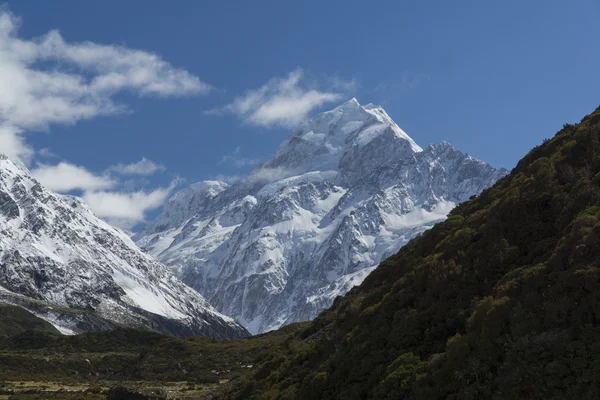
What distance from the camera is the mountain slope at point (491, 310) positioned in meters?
18.3

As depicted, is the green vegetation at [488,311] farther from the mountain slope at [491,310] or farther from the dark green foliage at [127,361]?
the dark green foliage at [127,361]

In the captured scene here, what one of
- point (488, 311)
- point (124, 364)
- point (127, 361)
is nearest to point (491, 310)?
point (488, 311)

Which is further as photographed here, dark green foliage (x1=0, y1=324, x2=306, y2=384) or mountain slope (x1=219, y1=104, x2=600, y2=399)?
dark green foliage (x1=0, y1=324, x2=306, y2=384)

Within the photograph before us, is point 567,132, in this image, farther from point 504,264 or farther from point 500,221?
point 504,264

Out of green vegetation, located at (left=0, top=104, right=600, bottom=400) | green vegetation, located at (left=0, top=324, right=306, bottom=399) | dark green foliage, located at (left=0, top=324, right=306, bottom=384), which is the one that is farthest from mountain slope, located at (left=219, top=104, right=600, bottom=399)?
dark green foliage, located at (left=0, top=324, right=306, bottom=384)

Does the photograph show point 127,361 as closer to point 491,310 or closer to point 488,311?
point 488,311

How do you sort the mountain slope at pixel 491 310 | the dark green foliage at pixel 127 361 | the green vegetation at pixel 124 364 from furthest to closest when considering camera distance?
the dark green foliage at pixel 127 361 → the green vegetation at pixel 124 364 → the mountain slope at pixel 491 310

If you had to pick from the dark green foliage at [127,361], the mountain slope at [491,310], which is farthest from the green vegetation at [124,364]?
the mountain slope at [491,310]

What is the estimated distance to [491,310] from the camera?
20859 mm

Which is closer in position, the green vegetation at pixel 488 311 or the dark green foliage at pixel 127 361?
the green vegetation at pixel 488 311

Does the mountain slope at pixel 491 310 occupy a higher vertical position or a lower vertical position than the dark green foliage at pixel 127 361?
lower

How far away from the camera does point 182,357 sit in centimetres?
12925

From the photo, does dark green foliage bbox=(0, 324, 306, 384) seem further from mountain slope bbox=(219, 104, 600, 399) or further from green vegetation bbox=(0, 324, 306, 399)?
mountain slope bbox=(219, 104, 600, 399)

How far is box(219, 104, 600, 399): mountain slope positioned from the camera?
1828cm
